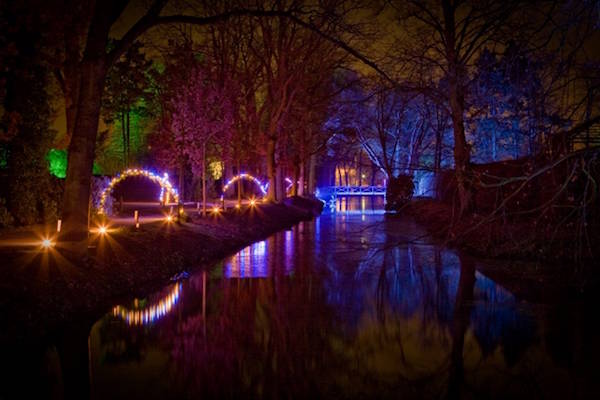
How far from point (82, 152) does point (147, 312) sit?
13.9ft

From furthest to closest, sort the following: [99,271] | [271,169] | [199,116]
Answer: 1. [271,169]
2. [199,116]
3. [99,271]

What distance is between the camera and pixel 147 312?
11.4 metres

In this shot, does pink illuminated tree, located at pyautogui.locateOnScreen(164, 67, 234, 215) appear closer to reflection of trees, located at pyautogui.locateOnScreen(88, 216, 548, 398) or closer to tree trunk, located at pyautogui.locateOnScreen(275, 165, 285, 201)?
reflection of trees, located at pyautogui.locateOnScreen(88, 216, 548, 398)

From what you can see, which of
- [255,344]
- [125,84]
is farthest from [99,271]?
[125,84]

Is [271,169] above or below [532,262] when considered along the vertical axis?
above

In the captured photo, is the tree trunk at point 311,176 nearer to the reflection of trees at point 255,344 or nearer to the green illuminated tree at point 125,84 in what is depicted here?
the green illuminated tree at point 125,84

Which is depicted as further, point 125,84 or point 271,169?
point 125,84

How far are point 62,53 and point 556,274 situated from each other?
2223cm

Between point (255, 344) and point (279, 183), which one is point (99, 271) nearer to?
point (255, 344)

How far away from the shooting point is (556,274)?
48.4 feet

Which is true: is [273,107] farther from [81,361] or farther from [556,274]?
[81,361]

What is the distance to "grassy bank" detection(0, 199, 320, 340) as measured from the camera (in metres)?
9.82

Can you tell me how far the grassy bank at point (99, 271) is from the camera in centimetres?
982

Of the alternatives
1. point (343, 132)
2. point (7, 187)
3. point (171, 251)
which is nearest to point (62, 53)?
point (7, 187)
